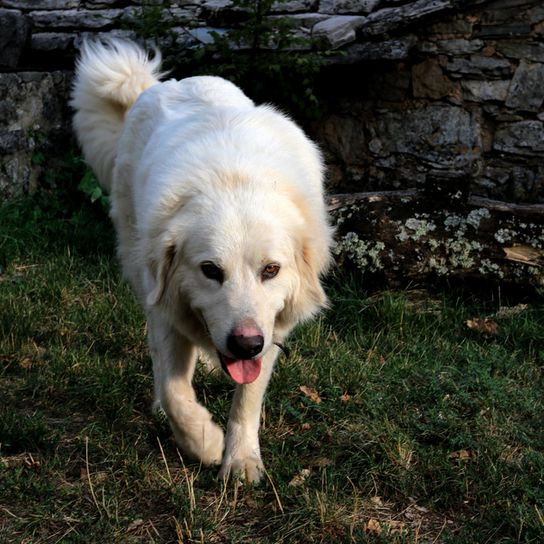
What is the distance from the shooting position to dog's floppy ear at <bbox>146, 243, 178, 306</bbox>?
126 inches

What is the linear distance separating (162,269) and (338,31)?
3.78 m

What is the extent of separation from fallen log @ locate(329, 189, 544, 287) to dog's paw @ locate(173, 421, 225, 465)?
202 cm

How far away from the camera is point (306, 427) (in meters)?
3.60

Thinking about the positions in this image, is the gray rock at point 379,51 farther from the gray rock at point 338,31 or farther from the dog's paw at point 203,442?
the dog's paw at point 203,442

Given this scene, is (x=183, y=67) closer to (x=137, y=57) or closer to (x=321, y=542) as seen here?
(x=137, y=57)

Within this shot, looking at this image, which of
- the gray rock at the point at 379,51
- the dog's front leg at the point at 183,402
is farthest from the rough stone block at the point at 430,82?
the dog's front leg at the point at 183,402

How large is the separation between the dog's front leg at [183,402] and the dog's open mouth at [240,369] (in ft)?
0.73

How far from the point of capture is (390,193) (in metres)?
5.22

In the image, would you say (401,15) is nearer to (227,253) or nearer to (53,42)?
(53,42)

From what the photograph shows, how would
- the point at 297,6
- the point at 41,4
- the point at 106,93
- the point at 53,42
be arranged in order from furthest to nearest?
the point at 41,4, the point at 53,42, the point at 297,6, the point at 106,93

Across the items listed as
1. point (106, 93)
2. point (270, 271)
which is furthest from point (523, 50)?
point (270, 271)

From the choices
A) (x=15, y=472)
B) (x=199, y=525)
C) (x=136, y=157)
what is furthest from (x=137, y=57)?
(x=199, y=525)

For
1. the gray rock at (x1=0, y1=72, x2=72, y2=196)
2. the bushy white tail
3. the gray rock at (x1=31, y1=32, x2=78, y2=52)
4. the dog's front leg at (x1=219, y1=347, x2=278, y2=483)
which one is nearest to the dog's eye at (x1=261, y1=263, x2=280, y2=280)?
the dog's front leg at (x1=219, y1=347, x2=278, y2=483)

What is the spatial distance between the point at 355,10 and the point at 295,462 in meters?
4.41
